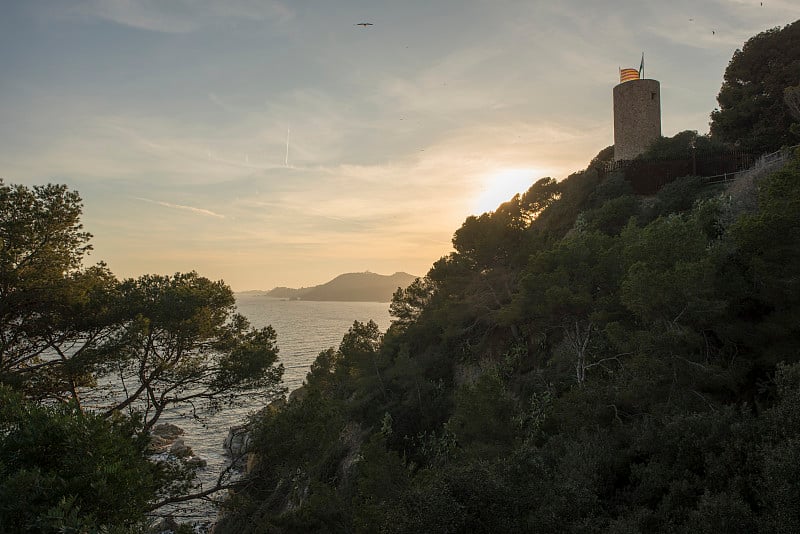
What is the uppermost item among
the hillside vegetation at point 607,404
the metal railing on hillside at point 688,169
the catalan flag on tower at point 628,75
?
the catalan flag on tower at point 628,75

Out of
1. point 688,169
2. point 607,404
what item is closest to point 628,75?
point 688,169

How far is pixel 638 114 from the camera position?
114 feet

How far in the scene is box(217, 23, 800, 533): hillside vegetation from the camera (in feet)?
27.7

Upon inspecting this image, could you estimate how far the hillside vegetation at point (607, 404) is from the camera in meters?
8.44

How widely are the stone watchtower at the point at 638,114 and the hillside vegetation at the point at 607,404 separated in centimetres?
1123

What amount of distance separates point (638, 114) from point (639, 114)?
0.08 meters

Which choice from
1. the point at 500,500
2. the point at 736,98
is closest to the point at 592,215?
the point at 736,98

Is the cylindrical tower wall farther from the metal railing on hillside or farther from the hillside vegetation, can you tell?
the hillside vegetation

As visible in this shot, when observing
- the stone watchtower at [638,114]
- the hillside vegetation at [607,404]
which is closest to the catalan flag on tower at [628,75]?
the stone watchtower at [638,114]

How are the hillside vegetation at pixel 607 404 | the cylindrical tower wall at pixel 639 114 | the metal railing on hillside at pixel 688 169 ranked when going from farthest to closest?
1. the cylindrical tower wall at pixel 639 114
2. the metal railing on hillside at pixel 688 169
3. the hillside vegetation at pixel 607 404

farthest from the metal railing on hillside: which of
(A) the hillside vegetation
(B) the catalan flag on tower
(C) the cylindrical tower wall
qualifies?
(B) the catalan flag on tower

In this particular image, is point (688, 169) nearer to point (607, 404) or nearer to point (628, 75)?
point (628, 75)

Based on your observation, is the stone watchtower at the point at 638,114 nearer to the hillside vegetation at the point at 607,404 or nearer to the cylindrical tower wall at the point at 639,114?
the cylindrical tower wall at the point at 639,114

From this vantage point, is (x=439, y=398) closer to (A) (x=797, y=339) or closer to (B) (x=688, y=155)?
(A) (x=797, y=339)
